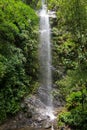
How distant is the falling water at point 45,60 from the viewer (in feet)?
44.3

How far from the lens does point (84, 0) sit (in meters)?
10.1

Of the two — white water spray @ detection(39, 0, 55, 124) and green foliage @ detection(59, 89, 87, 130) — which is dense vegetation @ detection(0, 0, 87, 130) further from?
white water spray @ detection(39, 0, 55, 124)

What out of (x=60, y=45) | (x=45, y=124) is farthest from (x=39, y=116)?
(x=60, y=45)

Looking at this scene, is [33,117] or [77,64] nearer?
[77,64]

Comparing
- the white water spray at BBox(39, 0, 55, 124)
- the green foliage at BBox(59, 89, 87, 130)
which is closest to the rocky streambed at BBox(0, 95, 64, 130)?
the white water spray at BBox(39, 0, 55, 124)

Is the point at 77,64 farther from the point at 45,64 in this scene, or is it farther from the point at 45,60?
the point at 45,60

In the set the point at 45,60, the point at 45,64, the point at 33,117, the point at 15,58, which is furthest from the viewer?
the point at 45,60

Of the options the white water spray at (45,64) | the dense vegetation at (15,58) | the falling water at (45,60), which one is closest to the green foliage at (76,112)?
the white water spray at (45,64)

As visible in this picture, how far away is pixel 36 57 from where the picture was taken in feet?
53.3

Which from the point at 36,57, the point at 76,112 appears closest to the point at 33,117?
the point at 76,112

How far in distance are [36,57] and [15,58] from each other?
336 centimetres

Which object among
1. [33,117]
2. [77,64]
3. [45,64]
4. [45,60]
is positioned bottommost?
[33,117]

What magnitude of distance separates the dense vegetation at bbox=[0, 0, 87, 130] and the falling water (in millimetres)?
390

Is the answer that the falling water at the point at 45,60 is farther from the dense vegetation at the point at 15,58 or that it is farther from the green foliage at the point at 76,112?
the green foliage at the point at 76,112
